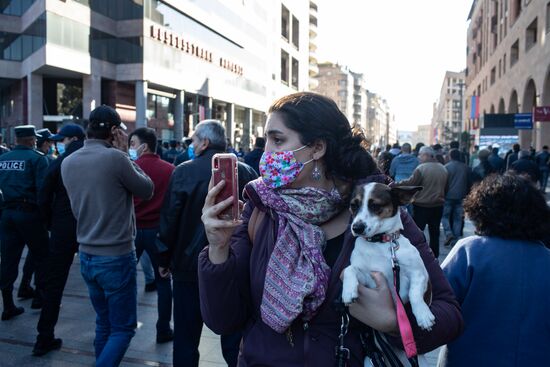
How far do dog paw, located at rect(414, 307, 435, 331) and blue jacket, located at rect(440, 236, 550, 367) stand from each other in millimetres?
763

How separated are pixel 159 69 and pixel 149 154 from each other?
34.1 metres

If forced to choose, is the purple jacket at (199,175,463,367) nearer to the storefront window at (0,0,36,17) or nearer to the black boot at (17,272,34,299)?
the black boot at (17,272,34,299)

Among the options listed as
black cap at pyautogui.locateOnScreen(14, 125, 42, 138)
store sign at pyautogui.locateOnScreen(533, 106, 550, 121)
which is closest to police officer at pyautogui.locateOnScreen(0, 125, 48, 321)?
black cap at pyautogui.locateOnScreen(14, 125, 42, 138)

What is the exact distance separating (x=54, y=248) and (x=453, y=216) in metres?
9.15

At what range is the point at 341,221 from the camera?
90.0 inches

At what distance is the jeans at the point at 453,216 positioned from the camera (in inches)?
441

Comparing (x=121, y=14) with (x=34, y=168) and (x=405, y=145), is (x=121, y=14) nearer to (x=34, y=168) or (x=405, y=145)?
(x=405, y=145)

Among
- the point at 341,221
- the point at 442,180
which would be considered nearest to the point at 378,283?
the point at 341,221

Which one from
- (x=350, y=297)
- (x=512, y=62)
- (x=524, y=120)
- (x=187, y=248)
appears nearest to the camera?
(x=350, y=297)

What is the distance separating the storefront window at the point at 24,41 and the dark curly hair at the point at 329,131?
3562cm

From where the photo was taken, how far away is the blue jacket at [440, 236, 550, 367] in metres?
2.45

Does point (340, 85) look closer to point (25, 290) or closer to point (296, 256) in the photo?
point (25, 290)

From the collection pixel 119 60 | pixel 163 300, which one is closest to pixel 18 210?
pixel 163 300

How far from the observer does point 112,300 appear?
3.91 meters
